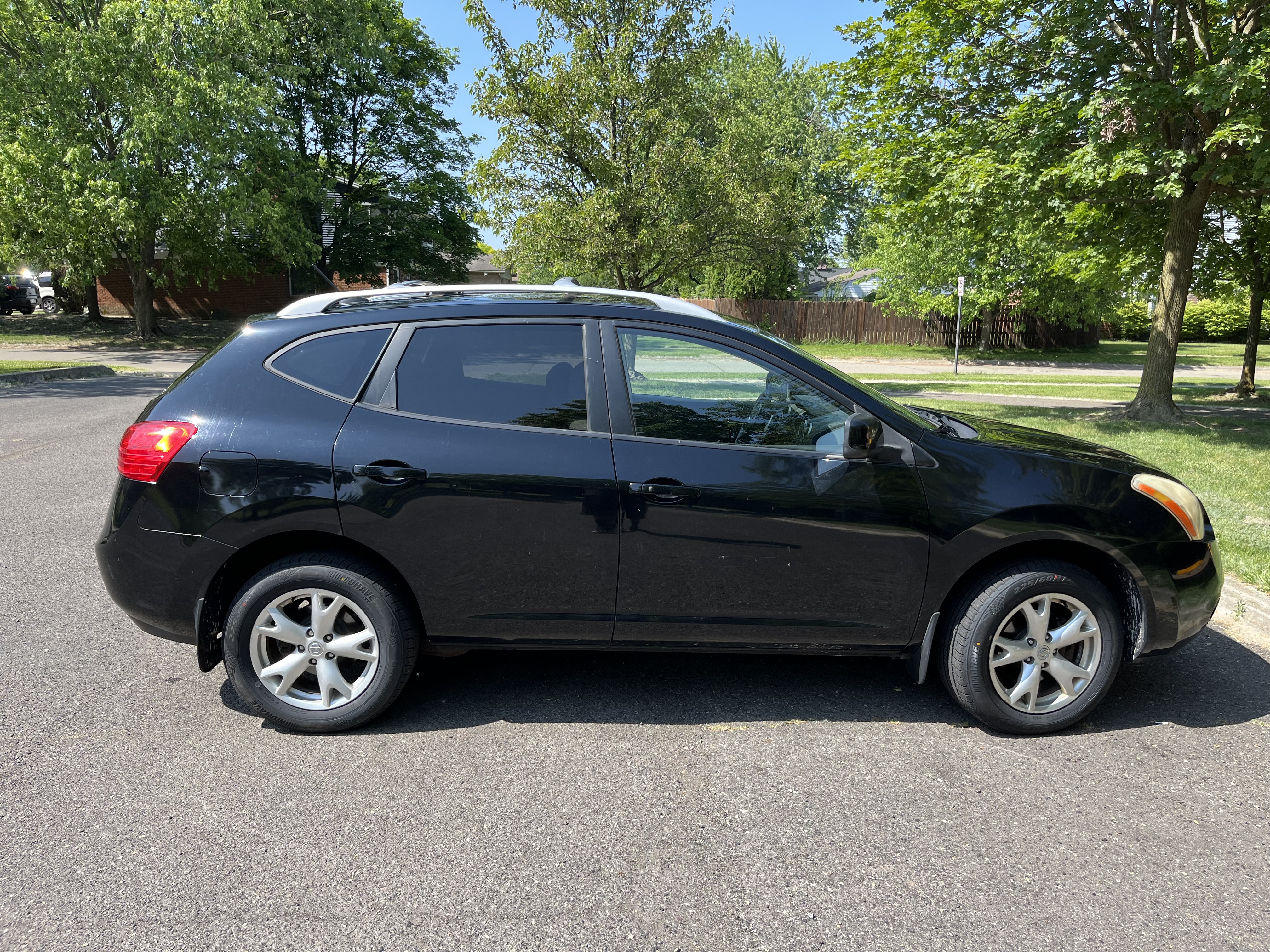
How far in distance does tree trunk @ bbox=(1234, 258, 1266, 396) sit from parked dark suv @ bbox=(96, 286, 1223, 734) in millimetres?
17748

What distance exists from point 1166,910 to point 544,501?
7.92ft

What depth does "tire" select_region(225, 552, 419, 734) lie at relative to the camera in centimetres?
345

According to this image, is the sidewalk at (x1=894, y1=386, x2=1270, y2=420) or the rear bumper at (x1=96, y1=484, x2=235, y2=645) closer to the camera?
the rear bumper at (x1=96, y1=484, x2=235, y2=645)

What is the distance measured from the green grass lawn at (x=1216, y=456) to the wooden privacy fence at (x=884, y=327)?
78.2ft

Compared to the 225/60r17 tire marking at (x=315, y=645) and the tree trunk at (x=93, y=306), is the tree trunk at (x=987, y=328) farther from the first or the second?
the 225/60r17 tire marking at (x=315, y=645)

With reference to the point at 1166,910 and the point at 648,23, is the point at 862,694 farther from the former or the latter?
the point at 648,23

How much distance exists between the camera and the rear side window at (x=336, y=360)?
3.57 meters

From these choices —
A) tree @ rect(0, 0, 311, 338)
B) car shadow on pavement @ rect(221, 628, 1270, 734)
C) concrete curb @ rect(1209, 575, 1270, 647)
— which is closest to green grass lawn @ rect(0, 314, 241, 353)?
tree @ rect(0, 0, 311, 338)

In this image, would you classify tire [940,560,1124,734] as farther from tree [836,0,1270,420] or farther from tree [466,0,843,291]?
tree [466,0,843,291]

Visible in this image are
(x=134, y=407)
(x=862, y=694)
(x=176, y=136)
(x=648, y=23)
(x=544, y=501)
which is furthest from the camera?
(x=176, y=136)

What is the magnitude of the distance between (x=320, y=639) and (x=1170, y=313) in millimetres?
13638

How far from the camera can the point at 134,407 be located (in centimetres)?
1388

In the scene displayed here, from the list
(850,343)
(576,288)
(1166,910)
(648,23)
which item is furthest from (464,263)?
(1166,910)

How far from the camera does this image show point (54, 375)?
715 inches
